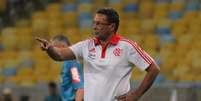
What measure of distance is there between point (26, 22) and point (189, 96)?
19.6ft

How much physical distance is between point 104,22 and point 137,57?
1.31 ft

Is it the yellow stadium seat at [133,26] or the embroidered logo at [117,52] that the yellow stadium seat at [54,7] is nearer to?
the yellow stadium seat at [133,26]

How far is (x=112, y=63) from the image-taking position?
22.2 ft

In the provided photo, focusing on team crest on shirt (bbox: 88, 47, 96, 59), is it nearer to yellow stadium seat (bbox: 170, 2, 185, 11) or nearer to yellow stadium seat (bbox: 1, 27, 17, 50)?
yellow stadium seat (bbox: 170, 2, 185, 11)

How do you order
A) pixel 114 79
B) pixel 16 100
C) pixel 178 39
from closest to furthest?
pixel 114 79
pixel 16 100
pixel 178 39

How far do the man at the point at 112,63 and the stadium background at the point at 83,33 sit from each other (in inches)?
290

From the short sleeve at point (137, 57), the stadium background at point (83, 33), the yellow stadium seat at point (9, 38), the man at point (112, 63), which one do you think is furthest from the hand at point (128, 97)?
the yellow stadium seat at point (9, 38)

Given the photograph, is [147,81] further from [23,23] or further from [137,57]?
[23,23]

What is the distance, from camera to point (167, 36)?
668 inches

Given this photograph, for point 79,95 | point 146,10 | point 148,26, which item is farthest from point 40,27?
point 79,95

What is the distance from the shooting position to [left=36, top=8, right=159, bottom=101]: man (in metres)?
6.77

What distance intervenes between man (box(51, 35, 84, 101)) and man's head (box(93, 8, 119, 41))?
1860 mm

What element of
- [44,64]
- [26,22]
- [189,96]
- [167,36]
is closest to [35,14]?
[26,22]

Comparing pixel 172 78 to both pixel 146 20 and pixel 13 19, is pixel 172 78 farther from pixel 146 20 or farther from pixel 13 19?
pixel 13 19
